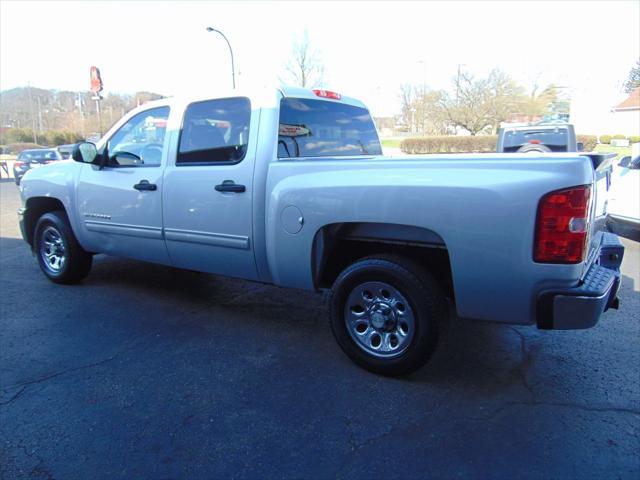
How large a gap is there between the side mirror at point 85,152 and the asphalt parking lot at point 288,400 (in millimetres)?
1467

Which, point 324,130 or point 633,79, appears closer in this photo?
point 324,130

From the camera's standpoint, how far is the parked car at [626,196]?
7.13 m

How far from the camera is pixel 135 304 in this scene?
4.70 m

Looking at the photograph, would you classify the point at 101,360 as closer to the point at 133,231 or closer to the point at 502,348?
the point at 133,231

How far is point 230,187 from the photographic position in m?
3.61

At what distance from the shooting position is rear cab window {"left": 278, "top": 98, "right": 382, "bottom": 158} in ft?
12.2

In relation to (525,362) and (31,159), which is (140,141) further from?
(31,159)

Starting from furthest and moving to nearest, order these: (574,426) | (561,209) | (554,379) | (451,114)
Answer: (451,114) < (554,379) < (574,426) < (561,209)

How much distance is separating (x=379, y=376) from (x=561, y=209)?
161cm

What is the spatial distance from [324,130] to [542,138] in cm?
862

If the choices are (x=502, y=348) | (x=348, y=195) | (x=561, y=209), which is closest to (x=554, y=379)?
(x=502, y=348)

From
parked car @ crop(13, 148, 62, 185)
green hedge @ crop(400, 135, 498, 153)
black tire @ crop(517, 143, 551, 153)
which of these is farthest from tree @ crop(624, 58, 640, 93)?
green hedge @ crop(400, 135, 498, 153)

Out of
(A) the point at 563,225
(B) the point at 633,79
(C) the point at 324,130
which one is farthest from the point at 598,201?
(B) the point at 633,79

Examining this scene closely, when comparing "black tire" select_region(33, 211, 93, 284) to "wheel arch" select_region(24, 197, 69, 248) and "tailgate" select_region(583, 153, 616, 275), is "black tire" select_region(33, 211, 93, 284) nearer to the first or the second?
"wheel arch" select_region(24, 197, 69, 248)
